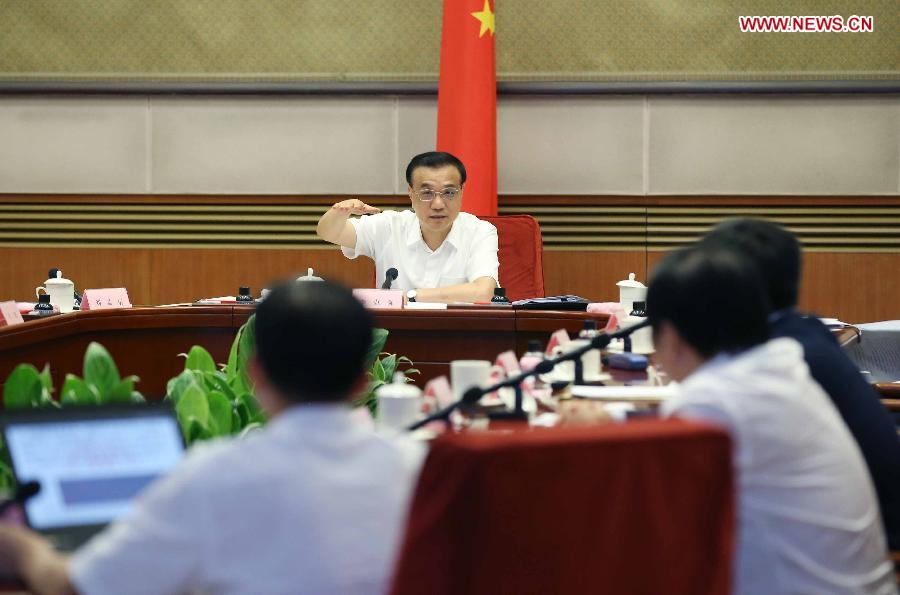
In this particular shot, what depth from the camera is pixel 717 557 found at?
3.50 feet

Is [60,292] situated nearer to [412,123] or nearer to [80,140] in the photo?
[80,140]

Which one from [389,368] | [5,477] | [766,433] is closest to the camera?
[766,433]

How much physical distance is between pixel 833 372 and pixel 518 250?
2.74 metres

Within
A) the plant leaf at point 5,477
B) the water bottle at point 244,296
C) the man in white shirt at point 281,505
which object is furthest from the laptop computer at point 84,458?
the water bottle at point 244,296

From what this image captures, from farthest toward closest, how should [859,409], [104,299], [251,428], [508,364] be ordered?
[104,299]
[508,364]
[251,428]
[859,409]

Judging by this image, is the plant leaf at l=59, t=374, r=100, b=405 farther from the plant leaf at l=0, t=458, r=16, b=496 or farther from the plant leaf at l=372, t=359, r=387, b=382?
the plant leaf at l=372, t=359, r=387, b=382

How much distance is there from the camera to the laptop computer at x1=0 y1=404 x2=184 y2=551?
4.12ft

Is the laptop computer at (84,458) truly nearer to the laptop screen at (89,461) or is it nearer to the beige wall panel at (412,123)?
the laptop screen at (89,461)

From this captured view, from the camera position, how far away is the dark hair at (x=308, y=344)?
1.10 m

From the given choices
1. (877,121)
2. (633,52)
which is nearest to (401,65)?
(633,52)

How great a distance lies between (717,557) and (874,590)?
0.48m

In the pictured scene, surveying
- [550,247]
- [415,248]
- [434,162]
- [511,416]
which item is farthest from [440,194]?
[511,416]

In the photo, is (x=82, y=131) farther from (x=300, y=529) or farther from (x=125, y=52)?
(x=300, y=529)

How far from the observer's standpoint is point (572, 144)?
576cm
